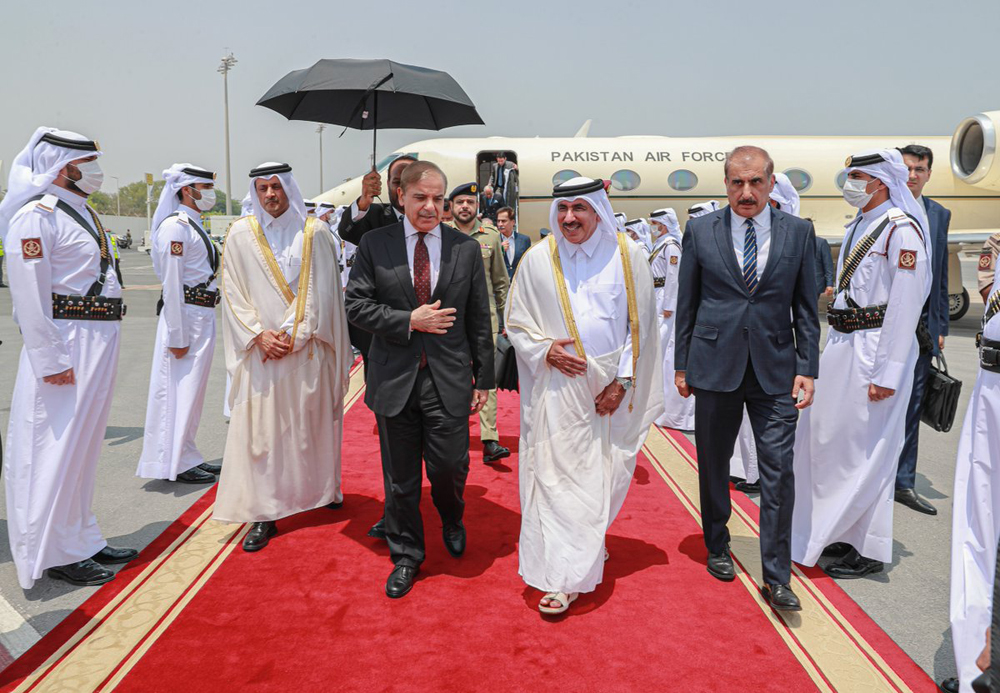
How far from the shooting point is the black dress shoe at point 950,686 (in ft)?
8.46

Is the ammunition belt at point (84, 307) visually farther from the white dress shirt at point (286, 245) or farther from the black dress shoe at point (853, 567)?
the black dress shoe at point (853, 567)

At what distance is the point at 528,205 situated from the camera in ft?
52.9

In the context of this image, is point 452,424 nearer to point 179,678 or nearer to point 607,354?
point 607,354

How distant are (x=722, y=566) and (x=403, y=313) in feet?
6.53

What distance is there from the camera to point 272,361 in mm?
3998

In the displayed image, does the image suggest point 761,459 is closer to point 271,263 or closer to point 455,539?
point 455,539

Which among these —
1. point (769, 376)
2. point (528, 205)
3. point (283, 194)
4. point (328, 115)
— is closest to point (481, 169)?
point (528, 205)

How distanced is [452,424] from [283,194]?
1635 mm

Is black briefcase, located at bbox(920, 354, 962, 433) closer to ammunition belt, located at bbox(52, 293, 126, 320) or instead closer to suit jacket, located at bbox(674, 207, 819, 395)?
suit jacket, located at bbox(674, 207, 819, 395)

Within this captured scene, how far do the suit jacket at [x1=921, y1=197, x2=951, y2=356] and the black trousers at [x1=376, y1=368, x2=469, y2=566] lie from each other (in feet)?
9.96

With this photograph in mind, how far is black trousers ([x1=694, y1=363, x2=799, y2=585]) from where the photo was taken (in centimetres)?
326

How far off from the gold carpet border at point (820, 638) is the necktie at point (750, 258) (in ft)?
4.73

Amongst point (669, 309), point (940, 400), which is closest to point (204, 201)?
point (669, 309)

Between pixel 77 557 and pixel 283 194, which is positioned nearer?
pixel 77 557
